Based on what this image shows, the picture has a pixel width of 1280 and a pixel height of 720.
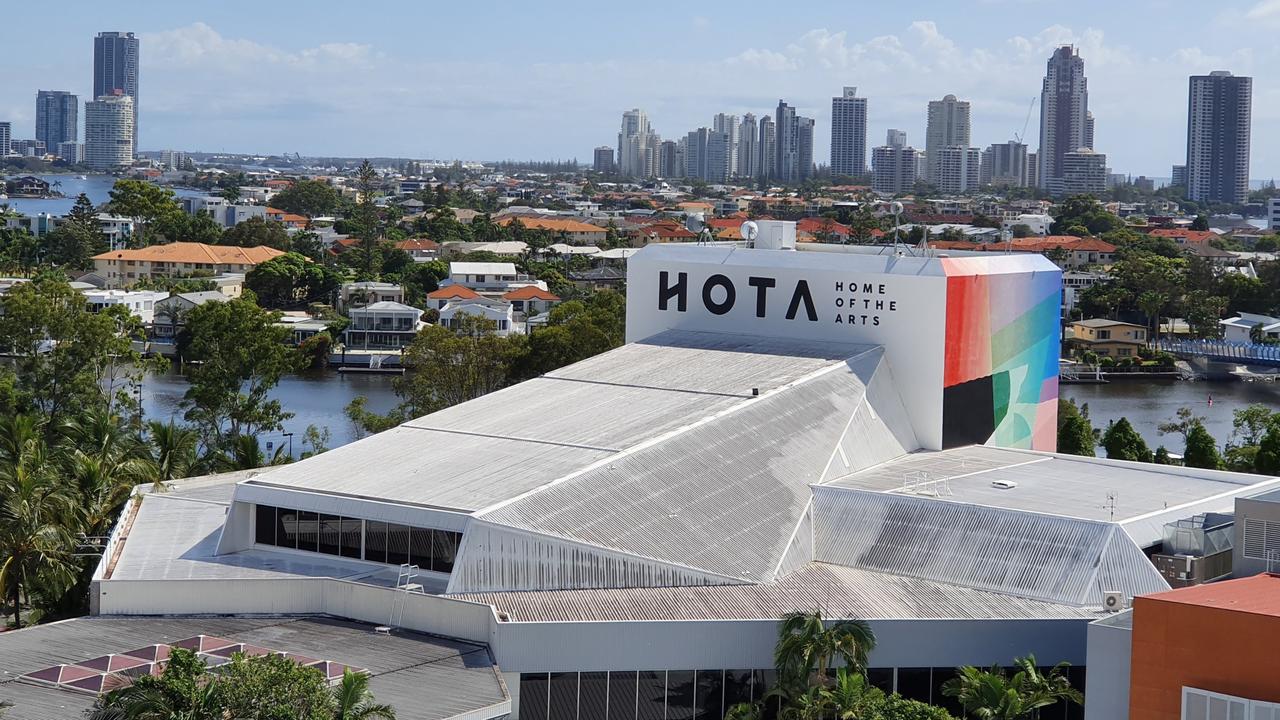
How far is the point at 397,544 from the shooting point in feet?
91.5

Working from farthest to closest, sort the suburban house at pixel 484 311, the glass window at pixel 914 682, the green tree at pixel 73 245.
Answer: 1. the green tree at pixel 73 245
2. the suburban house at pixel 484 311
3. the glass window at pixel 914 682

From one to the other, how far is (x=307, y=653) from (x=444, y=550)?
374 cm

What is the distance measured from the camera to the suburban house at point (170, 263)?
405 feet

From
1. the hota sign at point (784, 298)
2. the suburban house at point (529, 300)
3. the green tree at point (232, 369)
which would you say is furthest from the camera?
the suburban house at point (529, 300)

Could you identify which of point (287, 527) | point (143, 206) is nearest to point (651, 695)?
point (287, 527)

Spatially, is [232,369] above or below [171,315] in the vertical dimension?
below

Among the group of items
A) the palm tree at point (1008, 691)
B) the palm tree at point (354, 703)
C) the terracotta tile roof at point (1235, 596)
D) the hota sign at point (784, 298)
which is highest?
the hota sign at point (784, 298)

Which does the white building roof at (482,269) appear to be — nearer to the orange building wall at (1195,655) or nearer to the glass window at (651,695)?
the glass window at (651,695)

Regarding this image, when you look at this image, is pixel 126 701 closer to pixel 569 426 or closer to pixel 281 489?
pixel 281 489

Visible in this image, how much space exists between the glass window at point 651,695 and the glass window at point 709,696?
52 centimetres

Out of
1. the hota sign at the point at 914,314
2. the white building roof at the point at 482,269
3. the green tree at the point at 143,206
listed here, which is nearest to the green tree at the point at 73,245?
the green tree at the point at 143,206

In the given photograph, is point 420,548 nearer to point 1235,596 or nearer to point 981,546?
point 981,546

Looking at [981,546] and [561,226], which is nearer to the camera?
[981,546]

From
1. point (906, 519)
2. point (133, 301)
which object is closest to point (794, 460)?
point (906, 519)
